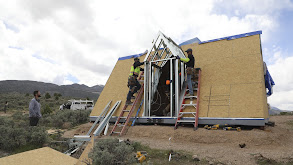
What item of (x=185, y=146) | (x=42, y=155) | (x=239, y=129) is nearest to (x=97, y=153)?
(x=42, y=155)

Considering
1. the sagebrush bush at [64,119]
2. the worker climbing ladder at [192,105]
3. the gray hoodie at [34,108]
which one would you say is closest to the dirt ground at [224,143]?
the worker climbing ladder at [192,105]

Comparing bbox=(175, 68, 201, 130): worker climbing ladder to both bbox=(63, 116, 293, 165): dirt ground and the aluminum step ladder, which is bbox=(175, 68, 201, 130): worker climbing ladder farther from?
the aluminum step ladder

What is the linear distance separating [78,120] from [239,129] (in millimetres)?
8820

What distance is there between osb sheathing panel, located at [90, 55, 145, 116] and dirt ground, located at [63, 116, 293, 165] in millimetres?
2802

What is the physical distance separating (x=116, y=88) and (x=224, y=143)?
18.4ft

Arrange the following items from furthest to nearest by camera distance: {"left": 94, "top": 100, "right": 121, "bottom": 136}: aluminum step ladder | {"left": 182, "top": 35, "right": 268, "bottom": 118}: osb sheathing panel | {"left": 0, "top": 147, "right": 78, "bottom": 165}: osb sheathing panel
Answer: {"left": 94, "top": 100, "right": 121, "bottom": 136}: aluminum step ladder, {"left": 182, "top": 35, "right": 268, "bottom": 118}: osb sheathing panel, {"left": 0, "top": 147, "right": 78, "bottom": 165}: osb sheathing panel

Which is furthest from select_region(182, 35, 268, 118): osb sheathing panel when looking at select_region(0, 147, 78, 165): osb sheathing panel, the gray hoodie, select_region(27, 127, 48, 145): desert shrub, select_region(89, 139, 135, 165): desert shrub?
the gray hoodie

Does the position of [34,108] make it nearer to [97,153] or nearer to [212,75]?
[97,153]

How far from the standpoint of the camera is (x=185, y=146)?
4.88m

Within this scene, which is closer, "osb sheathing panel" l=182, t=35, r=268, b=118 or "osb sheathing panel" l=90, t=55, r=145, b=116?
"osb sheathing panel" l=182, t=35, r=268, b=118

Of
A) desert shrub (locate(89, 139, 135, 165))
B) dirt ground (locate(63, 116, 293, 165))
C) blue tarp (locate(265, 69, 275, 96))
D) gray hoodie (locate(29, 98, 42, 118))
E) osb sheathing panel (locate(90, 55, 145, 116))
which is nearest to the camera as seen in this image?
desert shrub (locate(89, 139, 135, 165))

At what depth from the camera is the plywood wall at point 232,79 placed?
5.73 metres

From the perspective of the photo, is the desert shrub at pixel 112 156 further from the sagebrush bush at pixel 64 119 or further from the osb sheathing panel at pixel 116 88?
the sagebrush bush at pixel 64 119

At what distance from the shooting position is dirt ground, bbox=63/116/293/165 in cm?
386
